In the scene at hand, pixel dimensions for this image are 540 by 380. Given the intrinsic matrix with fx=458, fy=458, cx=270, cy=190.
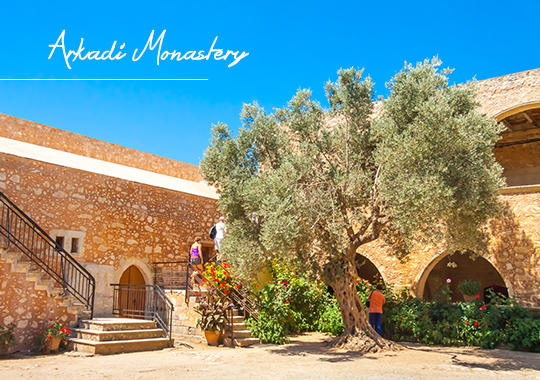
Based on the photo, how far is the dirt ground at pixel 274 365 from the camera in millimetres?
6598

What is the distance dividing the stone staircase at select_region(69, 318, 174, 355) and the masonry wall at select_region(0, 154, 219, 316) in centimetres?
181

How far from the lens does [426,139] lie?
7.72 meters

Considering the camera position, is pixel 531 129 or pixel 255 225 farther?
pixel 531 129

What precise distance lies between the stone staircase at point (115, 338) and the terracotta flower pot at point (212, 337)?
0.77 meters

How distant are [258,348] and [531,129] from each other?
10.8 m

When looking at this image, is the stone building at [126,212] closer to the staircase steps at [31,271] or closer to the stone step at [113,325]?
the staircase steps at [31,271]

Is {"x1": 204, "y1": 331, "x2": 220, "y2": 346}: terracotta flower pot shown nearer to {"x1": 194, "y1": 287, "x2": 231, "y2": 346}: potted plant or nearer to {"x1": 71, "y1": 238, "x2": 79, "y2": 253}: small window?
{"x1": 194, "y1": 287, "x2": 231, "y2": 346}: potted plant

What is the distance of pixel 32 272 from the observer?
844cm

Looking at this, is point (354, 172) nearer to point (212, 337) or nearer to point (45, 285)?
point (212, 337)

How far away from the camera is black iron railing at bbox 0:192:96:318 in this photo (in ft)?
28.1

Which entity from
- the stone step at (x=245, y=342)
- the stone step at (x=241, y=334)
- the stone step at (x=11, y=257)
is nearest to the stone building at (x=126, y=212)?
the stone step at (x=11, y=257)

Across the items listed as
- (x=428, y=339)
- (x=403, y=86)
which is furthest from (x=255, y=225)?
(x=428, y=339)

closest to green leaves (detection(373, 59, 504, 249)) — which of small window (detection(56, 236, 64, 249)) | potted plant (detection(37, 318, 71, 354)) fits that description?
potted plant (detection(37, 318, 71, 354))

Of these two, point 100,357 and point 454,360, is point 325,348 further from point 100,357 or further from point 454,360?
point 100,357
